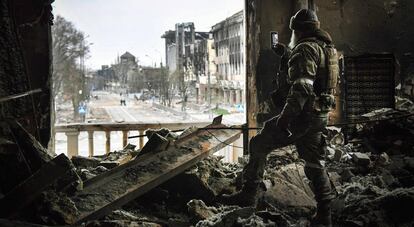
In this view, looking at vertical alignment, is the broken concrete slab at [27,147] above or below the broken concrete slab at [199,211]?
above

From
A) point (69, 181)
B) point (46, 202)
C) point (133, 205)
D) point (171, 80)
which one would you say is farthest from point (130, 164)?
point (171, 80)

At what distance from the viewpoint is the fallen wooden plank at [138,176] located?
351cm

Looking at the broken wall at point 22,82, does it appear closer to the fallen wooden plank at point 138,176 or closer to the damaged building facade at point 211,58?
the fallen wooden plank at point 138,176

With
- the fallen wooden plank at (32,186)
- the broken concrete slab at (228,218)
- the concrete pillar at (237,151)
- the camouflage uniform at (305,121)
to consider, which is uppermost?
the camouflage uniform at (305,121)

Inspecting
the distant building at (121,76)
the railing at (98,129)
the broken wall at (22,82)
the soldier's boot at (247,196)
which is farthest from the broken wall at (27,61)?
the distant building at (121,76)

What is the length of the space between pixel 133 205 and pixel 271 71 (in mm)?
3556

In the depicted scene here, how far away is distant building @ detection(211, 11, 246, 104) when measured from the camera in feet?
38.0

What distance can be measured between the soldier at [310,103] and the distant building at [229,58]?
7.23m

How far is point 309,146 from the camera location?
3.86 m

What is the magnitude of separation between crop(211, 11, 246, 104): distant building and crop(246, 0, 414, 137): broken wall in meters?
4.53

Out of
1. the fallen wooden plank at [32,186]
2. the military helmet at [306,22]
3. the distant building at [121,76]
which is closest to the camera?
the fallen wooden plank at [32,186]

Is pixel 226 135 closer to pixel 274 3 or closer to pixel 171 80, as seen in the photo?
pixel 274 3

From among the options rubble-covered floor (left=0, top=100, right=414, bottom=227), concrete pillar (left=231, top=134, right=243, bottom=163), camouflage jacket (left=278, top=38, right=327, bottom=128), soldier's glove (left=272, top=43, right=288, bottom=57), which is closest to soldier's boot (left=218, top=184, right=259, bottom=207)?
rubble-covered floor (left=0, top=100, right=414, bottom=227)

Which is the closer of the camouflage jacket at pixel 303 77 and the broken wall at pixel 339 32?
the camouflage jacket at pixel 303 77
